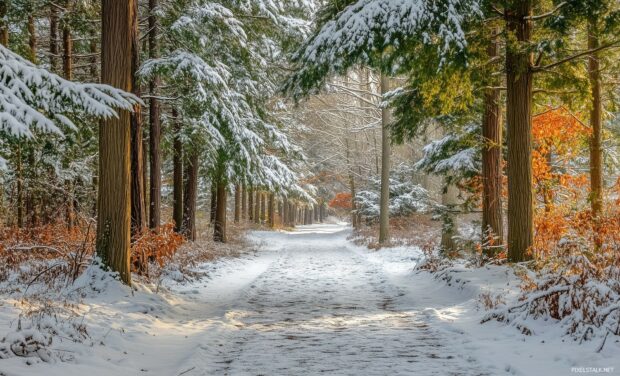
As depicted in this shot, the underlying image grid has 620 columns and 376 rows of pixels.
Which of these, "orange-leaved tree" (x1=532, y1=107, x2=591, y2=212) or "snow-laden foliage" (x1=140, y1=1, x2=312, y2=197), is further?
"orange-leaved tree" (x1=532, y1=107, x2=591, y2=212)

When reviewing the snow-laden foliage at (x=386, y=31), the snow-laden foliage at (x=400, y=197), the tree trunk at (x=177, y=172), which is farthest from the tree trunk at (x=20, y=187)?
the snow-laden foliage at (x=400, y=197)

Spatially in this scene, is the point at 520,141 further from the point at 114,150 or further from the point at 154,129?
the point at 154,129

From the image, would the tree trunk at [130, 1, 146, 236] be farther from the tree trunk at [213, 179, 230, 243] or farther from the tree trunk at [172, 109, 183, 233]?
the tree trunk at [213, 179, 230, 243]

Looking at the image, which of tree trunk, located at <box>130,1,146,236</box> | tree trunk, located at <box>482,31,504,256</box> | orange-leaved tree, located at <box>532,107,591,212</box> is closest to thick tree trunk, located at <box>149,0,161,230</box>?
tree trunk, located at <box>130,1,146,236</box>

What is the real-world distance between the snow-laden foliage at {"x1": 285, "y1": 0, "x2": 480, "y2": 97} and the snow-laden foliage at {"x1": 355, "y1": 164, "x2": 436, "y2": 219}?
20427 mm

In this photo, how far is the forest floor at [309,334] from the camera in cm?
509

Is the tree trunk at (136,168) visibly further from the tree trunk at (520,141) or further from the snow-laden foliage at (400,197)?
the snow-laden foliage at (400,197)

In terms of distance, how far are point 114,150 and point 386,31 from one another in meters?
4.86

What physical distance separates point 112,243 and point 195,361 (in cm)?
362

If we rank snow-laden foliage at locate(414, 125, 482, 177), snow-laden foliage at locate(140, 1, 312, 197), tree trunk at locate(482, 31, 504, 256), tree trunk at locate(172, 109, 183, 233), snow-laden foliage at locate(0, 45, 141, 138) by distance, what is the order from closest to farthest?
snow-laden foliage at locate(0, 45, 141, 138)
tree trunk at locate(482, 31, 504, 256)
snow-laden foliage at locate(140, 1, 312, 197)
snow-laden foliage at locate(414, 125, 482, 177)
tree trunk at locate(172, 109, 183, 233)

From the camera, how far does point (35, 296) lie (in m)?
6.92

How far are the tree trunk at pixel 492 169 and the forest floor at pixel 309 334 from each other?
5.62ft

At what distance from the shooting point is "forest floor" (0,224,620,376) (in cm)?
509

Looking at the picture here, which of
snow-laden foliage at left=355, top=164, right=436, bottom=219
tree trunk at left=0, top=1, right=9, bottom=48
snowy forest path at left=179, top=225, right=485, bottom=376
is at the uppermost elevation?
tree trunk at left=0, top=1, right=9, bottom=48
